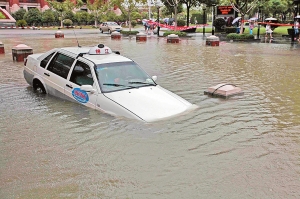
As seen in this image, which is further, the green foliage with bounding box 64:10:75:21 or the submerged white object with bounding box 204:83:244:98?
the green foliage with bounding box 64:10:75:21

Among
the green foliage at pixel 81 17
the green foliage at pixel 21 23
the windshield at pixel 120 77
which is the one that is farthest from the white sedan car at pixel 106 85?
the green foliage at pixel 81 17

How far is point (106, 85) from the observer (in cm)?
698

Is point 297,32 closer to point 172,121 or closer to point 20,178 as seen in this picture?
point 172,121

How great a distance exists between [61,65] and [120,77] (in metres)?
1.69

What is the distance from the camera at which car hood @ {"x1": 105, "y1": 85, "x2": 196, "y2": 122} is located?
6512 millimetres

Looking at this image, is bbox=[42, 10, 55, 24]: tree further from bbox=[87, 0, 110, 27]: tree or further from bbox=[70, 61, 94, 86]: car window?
bbox=[70, 61, 94, 86]: car window

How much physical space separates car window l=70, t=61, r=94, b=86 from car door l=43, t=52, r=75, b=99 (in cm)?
23

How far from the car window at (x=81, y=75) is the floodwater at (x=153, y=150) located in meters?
0.59

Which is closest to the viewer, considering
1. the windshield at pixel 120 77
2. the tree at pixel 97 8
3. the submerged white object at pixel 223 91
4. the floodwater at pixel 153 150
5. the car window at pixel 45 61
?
the floodwater at pixel 153 150

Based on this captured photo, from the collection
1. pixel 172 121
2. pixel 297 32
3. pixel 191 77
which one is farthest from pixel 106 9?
pixel 172 121

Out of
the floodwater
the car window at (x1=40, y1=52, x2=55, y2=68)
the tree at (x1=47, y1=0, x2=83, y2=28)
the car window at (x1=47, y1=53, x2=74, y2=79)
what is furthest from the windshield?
the tree at (x1=47, y1=0, x2=83, y2=28)

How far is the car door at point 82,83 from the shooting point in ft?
23.1

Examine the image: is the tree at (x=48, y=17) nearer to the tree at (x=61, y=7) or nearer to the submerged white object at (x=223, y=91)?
the tree at (x=61, y=7)

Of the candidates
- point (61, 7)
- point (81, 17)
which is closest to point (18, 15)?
point (61, 7)
